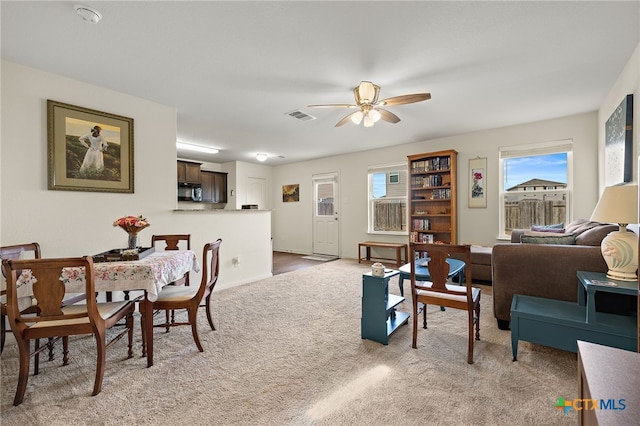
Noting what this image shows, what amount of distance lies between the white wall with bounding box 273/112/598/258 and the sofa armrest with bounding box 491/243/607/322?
8.53 feet

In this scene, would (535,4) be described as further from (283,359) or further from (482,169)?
(482,169)

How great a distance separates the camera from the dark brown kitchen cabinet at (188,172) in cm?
629

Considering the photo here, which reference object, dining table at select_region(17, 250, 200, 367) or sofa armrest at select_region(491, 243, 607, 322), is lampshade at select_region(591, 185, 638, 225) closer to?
sofa armrest at select_region(491, 243, 607, 322)

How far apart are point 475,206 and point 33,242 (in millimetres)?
5857

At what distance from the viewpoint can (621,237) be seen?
6.33ft

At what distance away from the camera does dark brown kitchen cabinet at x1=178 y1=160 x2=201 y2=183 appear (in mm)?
6285

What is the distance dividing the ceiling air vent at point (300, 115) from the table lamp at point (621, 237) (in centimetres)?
320

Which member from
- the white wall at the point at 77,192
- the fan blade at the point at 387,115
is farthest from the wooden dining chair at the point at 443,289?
the white wall at the point at 77,192

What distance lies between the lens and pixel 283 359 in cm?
208

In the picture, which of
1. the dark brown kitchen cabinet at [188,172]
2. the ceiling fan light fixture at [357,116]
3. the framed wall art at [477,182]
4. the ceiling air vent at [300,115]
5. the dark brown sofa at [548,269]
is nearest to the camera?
the dark brown sofa at [548,269]

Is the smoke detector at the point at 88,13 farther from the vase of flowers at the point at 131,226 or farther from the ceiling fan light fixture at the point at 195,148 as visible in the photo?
the ceiling fan light fixture at the point at 195,148

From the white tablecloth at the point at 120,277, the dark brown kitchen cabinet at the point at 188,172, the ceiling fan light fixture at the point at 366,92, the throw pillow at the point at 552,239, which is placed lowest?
the white tablecloth at the point at 120,277

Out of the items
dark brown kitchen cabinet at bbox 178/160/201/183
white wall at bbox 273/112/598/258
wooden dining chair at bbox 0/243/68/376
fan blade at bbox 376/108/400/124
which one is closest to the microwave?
dark brown kitchen cabinet at bbox 178/160/201/183

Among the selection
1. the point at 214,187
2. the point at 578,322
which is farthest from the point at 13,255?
the point at 214,187
